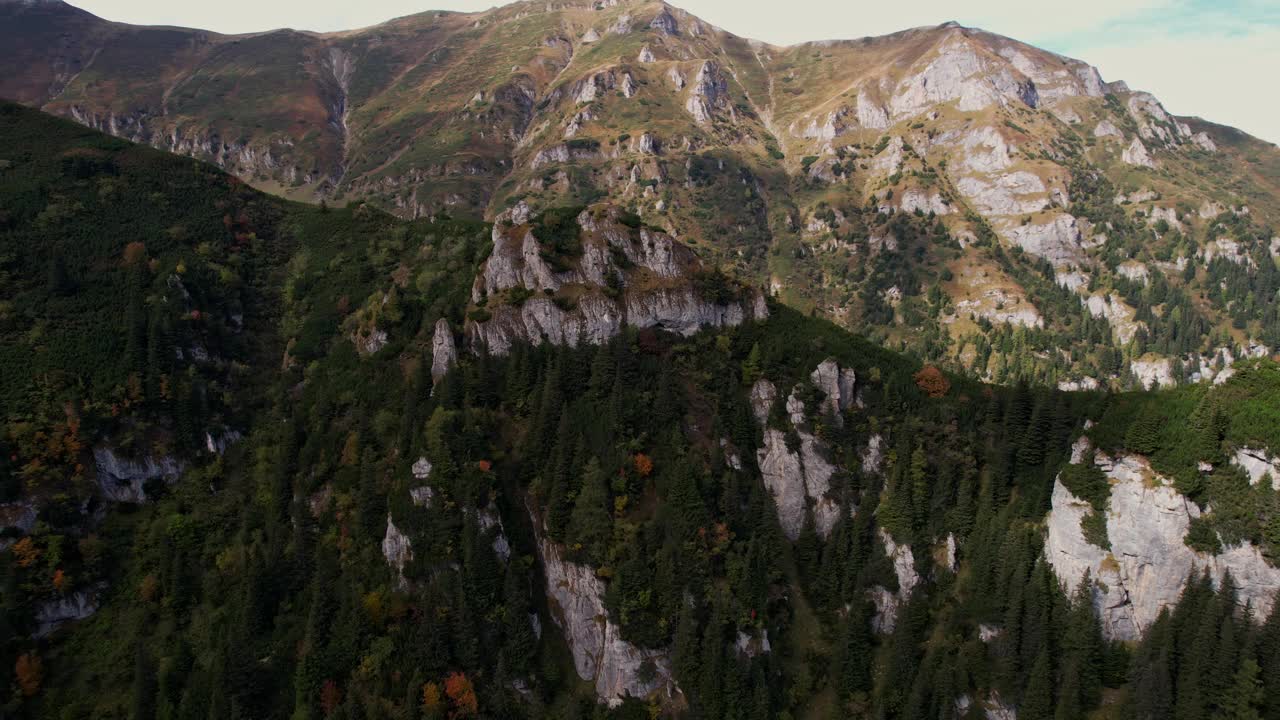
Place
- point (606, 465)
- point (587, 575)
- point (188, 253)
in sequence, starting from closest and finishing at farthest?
point (587, 575) < point (606, 465) < point (188, 253)

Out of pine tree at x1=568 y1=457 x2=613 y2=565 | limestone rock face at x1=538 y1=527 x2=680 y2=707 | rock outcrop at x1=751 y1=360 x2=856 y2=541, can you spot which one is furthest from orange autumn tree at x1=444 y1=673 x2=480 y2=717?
rock outcrop at x1=751 y1=360 x2=856 y2=541

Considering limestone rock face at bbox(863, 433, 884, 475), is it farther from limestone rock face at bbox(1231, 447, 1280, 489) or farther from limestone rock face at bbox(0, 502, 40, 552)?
limestone rock face at bbox(0, 502, 40, 552)

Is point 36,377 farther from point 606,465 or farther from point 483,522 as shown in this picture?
point 606,465

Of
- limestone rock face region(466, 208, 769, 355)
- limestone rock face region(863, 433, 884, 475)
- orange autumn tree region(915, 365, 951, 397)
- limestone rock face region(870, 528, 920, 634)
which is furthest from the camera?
limestone rock face region(466, 208, 769, 355)

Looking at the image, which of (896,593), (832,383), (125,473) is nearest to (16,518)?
(125,473)

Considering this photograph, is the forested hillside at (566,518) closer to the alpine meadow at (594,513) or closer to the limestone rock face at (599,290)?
the alpine meadow at (594,513)

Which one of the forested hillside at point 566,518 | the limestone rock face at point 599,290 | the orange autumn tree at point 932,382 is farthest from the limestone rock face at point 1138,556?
the limestone rock face at point 599,290

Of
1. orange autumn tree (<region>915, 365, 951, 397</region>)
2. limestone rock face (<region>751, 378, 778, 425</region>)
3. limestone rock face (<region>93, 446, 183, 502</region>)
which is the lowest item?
limestone rock face (<region>93, 446, 183, 502</region>)

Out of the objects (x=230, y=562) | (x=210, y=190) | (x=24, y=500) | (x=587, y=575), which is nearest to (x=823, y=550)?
(x=587, y=575)
